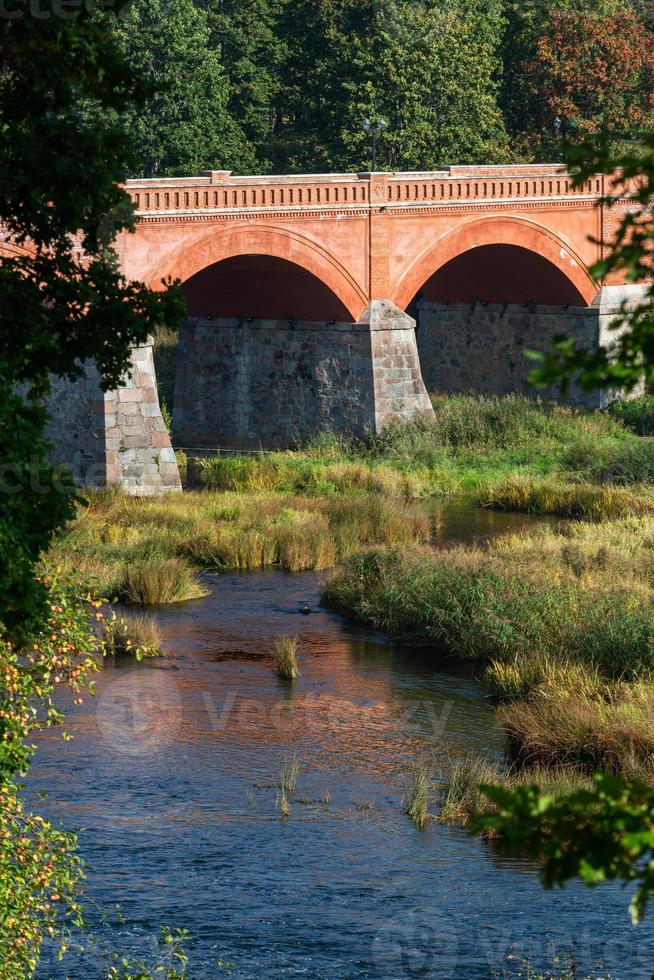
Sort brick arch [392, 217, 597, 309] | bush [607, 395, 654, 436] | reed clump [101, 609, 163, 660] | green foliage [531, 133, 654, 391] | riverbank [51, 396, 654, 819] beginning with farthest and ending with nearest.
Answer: bush [607, 395, 654, 436]
brick arch [392, 217, 597, 309]
reed clump [101, 609, 163, 660]
riverbank [51, 396, 654, 819]
green foliage [531, 133, 654, 391]

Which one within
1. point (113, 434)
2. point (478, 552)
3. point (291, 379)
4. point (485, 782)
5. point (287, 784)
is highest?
point (291, 379)

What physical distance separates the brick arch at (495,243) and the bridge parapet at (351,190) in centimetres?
59

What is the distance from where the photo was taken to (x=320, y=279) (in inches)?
1282

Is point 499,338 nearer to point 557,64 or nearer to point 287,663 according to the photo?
A: point 557,64

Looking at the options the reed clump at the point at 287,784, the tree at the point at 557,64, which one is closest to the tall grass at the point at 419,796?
the reed clump at the point at 287,784

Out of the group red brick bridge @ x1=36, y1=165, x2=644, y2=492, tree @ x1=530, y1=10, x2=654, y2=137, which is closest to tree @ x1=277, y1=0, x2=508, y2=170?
tree @ x1=530, y1=10, x2=654, y2=137

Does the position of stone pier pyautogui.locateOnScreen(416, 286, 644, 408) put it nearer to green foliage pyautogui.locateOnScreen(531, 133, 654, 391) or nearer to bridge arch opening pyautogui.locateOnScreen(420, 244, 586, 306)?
bridge arch opening pyautogui.locateOnScreen(420, 244, 586, 306)

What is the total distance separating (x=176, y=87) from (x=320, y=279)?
1263 centimetres

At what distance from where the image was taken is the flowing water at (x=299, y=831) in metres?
11.3

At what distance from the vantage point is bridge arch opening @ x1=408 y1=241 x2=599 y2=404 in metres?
38.7

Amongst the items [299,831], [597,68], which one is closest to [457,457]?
[299,831]

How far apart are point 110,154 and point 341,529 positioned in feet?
53.5

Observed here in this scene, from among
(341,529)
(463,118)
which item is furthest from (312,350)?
(463,118)

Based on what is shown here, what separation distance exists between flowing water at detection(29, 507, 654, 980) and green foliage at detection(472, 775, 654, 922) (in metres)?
6.40
